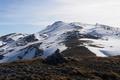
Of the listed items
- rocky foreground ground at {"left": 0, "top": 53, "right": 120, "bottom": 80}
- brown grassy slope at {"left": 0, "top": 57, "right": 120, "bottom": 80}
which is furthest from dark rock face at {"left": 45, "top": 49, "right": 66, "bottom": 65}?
brown grassy slope at {"left": 0, "top": 57, "right": 120, "bottom": 80}

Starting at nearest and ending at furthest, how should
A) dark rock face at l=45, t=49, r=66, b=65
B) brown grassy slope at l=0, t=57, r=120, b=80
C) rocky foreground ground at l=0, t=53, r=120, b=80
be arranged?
brown grassy slope at l=0, t=57, r=120, b=80 < rocky foreground ground at l=0, t=53, r=120, b=80 < dark rock face at l=45, t=49, r=66, b=65

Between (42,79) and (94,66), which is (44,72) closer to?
(42,79)

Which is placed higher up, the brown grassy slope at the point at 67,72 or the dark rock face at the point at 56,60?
the dark rock face at the point at 56,60

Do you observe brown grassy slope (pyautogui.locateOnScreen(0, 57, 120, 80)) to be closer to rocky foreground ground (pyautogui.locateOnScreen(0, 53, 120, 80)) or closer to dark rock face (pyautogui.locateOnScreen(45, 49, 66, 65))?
rocky foreground ground (pyautogui.locateOnScreen(0, 53, 120, 80))

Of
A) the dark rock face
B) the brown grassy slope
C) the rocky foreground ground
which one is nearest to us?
the brown grassy slope

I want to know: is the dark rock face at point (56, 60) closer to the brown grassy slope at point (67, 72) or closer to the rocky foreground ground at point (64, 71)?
the rocky foreground ground at point (64, 71)

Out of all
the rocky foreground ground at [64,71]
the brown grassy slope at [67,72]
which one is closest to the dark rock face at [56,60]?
the rocky foreground ground at [64,71]

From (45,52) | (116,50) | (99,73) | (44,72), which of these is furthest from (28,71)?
A: (45,52)

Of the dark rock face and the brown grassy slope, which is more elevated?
the dark rock face

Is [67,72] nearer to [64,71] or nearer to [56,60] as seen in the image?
[64,71]

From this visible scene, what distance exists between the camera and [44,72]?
182ft

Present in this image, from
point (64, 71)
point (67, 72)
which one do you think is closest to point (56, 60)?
point (64, 71)

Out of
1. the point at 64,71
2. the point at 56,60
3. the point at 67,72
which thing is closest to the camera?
the point at 67,72

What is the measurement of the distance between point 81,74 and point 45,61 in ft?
51.0
